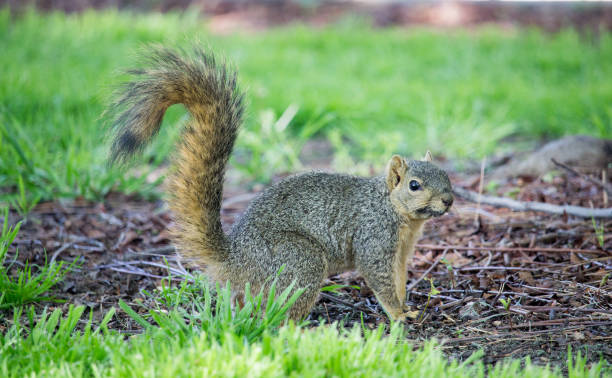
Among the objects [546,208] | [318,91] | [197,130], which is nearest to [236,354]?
[197,130]

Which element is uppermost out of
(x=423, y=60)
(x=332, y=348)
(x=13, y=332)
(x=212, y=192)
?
(x=423, y=60)

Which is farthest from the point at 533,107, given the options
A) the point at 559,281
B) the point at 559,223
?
the point at 559,281

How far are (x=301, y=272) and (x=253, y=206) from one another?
445 mm

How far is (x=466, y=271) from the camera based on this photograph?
361cm

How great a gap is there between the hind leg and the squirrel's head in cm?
50

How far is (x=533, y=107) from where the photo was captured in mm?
6816

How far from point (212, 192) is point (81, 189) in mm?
1958

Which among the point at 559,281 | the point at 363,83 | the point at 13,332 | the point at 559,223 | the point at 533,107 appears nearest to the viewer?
the point at 13,332

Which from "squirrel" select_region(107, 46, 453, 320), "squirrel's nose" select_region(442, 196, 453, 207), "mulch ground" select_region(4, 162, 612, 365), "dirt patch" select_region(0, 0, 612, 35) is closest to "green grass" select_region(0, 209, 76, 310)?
"mulch ground" select_region(4, 162, 612, 365)

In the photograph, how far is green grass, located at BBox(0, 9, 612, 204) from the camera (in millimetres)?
4941

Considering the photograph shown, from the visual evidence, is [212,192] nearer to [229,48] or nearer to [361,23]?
[229,48]

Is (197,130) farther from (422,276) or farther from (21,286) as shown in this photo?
(422,276)

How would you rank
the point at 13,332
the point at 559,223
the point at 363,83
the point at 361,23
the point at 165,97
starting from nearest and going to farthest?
the point at 13,332, the point at 165,97, the point at 559,223, the point at 363,83, the point at 361,23

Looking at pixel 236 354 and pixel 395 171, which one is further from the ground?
pixel 395 171
